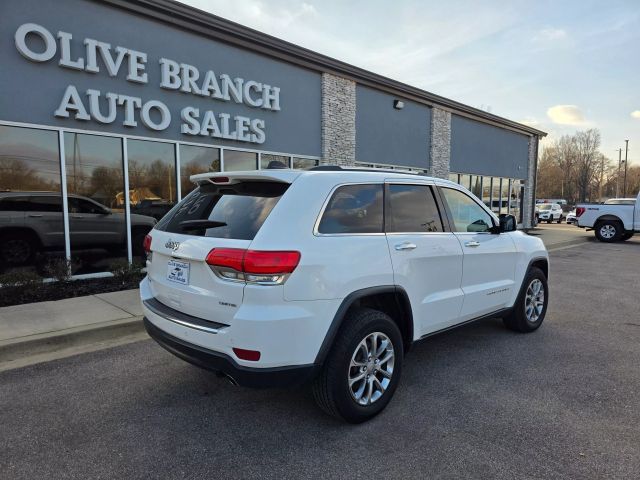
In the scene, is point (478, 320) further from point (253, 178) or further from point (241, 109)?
point (241, 109)

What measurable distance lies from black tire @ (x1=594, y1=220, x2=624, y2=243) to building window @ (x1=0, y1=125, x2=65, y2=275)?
61.3 ft

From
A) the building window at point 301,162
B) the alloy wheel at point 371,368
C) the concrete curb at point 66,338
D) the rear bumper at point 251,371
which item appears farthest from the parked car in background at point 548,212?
the rear bumper at point 251,371

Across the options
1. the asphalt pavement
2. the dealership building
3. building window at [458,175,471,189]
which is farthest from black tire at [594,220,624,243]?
the asphalt pavement

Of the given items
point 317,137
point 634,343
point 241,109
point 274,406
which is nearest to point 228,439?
point 274,406

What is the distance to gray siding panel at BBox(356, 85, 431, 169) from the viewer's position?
→ 13.1 metres

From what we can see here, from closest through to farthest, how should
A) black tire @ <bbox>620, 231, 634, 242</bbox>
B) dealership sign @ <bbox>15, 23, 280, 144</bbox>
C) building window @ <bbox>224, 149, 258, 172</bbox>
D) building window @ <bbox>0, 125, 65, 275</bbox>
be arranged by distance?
building window @ <bbox>0, 125, 65, 275</bbox> → dealership sign @ <bbox>15, 23, 280, 144</bbox> → building window @ <bbox>224, 149, 258, 172</bbox> → black tire @ <bbox>620, 231, 634, 242</bbox>

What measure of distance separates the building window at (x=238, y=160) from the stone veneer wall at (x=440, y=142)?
25.4 ft

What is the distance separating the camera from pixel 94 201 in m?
7.85

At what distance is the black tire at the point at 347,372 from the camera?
9.64 feet

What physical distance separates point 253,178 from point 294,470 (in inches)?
75.5

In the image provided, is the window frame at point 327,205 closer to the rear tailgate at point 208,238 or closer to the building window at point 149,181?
the rear tailgate at point 208,238

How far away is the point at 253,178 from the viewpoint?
3.14 meters

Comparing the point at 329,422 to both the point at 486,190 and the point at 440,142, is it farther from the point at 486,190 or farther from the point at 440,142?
the point at 486,190

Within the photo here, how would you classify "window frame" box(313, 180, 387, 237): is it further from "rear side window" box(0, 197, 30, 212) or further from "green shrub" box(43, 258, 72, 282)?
"rear side window" box(0, 197, 30, 212)
